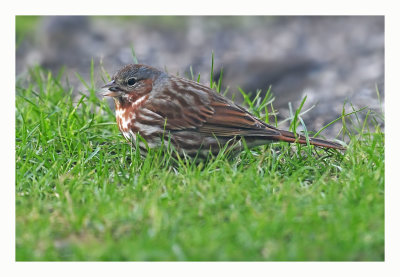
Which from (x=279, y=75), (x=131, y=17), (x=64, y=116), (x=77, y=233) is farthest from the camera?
(x=131, y=17)

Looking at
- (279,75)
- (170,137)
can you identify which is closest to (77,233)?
(170,137)

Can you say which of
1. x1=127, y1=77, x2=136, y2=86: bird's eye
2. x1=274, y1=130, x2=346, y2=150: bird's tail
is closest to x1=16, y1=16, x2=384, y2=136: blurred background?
x1=274, y1=130, x2=346, y2=150: bird's tail

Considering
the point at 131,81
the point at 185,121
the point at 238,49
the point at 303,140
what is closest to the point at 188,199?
the point at 185,121

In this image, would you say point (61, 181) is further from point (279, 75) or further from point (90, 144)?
point (279, 75)

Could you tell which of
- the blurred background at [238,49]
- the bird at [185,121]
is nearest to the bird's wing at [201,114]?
the bird at [185,121]

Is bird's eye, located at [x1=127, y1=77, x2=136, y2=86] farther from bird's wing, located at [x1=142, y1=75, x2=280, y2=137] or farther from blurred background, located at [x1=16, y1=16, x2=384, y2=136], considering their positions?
blurred background, located at [x1=16, y1=16, x2=384, y2=136]

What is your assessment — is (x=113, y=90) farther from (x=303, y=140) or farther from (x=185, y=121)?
(x=303, y=140)

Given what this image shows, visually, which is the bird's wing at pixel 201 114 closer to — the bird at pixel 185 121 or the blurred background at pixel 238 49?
the bird at pixel 185 121
